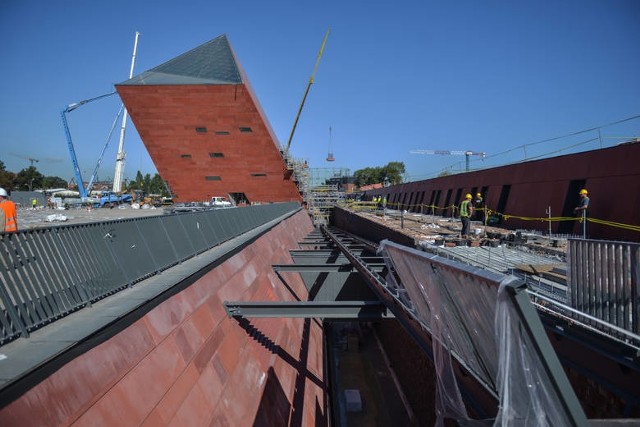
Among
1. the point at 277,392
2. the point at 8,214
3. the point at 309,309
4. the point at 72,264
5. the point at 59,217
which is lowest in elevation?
the point at 277,392

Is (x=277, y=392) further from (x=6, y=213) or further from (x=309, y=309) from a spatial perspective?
(x=6, y=213)

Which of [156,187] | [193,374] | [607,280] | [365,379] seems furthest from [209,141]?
[156,187]

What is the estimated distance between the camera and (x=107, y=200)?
6362 cm

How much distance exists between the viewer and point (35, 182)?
307ft

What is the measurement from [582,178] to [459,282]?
1632cm

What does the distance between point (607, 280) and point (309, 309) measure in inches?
161

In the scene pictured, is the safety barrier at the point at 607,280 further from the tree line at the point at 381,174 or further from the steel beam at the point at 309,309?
the tree line at the point at 381,174

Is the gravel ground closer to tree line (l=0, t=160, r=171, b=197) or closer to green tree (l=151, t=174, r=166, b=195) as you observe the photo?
tree line (l=0, t=160, r=171, b=197)

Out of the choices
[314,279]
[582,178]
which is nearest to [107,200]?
[314,279]

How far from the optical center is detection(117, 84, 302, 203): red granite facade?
3072cm

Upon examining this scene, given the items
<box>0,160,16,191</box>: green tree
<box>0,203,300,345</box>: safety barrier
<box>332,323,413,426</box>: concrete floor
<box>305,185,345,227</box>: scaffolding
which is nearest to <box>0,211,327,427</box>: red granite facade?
<box>0,203,300,345</box>: safety barrier

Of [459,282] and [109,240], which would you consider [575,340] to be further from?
[109,240]

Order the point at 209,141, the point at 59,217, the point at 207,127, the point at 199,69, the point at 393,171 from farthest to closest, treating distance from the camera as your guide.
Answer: the point at 393,171, the point at 209,141, the point at 207,127, the point at 199,69, the point at 59,217

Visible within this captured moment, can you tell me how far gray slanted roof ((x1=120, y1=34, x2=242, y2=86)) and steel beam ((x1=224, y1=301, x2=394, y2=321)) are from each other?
92.9 ft
